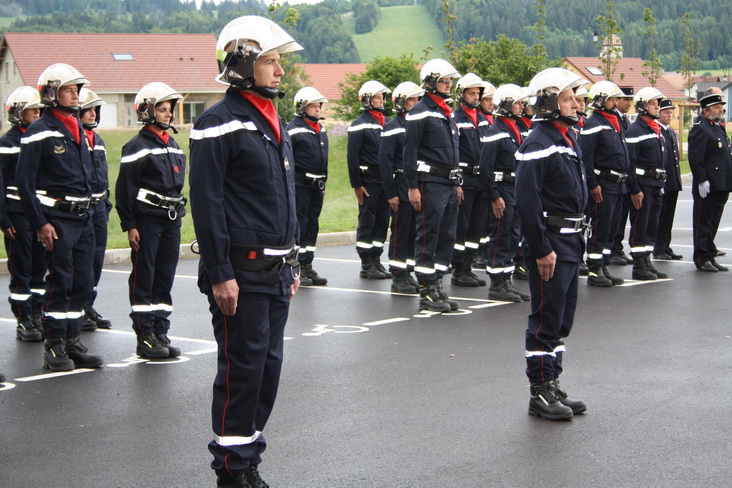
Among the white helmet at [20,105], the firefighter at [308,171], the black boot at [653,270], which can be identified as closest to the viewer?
the white helmet at [20,105]

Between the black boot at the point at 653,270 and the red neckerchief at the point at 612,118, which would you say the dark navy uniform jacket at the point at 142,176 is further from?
the black boot at the point at 653,270

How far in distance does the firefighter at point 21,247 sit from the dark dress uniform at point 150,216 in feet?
5.21

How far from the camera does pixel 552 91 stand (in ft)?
22.7

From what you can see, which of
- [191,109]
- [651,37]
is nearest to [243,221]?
[651,37]

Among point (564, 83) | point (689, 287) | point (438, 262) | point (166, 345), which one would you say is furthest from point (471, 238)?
point (564, 83)

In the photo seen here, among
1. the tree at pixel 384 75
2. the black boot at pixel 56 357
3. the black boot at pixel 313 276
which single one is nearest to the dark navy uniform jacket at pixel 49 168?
the black boot at pixel 56 357

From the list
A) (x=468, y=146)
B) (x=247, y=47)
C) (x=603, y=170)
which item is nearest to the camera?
(x=247, y=47)

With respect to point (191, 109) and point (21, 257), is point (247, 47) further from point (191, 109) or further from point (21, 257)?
point (191, 109)

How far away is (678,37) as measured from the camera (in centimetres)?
14075

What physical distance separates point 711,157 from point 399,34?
142529mm

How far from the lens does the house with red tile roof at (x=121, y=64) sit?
6344 centimetres

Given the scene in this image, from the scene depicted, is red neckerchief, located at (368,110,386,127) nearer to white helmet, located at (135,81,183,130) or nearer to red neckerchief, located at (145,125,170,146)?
white helmet, located at (135,81,183,130)

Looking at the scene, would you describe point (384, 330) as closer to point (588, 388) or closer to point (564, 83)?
point (588, 388)

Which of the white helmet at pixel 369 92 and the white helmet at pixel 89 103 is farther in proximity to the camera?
the white helmet at pixel 369 92
